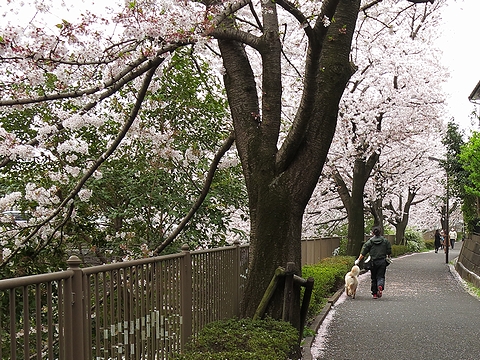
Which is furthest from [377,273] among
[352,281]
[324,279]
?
[324,279]

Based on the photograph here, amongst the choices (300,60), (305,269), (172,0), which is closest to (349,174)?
(300,60)

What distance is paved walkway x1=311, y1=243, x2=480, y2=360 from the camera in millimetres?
8305

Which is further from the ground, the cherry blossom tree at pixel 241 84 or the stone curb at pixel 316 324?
the cherry blossom tree at pixel 241 84

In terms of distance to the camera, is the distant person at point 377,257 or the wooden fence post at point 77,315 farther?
the distant person at point 377,257

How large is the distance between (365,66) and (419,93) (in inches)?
110

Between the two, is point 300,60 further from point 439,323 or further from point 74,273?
point 74,273

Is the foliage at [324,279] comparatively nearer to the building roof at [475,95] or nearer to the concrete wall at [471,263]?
the concrete wall at [471,263]

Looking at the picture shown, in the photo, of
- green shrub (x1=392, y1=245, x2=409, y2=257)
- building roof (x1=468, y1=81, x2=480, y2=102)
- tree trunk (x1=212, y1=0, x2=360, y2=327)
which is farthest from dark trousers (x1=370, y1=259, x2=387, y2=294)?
green shrub (x1=392, y1=245, x2=409, y2=257)

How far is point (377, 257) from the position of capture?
15023 mm

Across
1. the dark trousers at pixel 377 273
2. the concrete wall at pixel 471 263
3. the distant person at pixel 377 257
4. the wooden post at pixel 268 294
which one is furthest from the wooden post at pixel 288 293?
the concrete wall at pixel 471 263

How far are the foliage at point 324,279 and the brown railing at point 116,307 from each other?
4172 mm

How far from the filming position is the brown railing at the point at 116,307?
3.30 meters

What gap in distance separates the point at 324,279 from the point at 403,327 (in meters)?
4.06

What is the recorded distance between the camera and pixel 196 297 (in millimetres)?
6496
